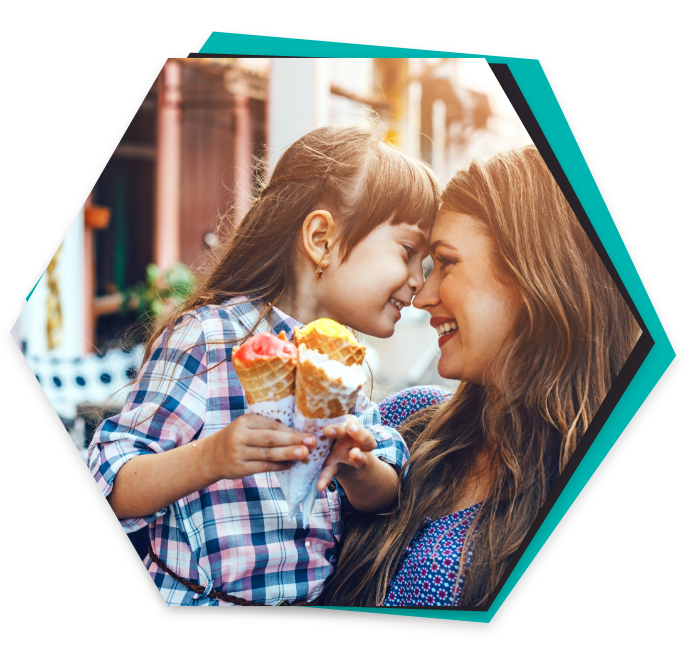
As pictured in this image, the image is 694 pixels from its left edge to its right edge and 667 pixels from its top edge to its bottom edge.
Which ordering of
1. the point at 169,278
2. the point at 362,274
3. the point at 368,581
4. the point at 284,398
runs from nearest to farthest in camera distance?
the point at 284,398 → the point at 362,274 → the point at 368,581 → the point at 169,278

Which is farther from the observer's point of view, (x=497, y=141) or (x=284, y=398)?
(x=497, y=141)

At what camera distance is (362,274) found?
1.31 m

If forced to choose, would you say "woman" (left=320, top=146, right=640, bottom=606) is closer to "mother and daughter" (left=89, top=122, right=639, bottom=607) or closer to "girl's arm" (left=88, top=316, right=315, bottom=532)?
"mother and daughter" (left=89, top=122, right=639, bottom=607)

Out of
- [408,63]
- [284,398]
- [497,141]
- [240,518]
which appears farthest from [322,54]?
[240,518]

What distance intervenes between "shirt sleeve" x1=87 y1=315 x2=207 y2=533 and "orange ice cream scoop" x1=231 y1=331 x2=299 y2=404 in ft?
0.69

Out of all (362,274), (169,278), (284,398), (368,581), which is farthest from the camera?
(169,278)

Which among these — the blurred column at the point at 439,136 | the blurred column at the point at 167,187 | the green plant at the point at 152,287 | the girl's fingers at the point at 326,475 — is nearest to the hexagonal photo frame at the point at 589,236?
the blurred column at the point at 439,136

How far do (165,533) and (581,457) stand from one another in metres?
0.90

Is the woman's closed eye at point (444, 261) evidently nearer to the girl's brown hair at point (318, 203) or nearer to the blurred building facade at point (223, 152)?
the girl's brown hair at point (318, 203)

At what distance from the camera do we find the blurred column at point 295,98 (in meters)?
1.43

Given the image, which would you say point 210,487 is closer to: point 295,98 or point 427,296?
point 427,296

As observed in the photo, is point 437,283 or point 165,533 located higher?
point 437,283

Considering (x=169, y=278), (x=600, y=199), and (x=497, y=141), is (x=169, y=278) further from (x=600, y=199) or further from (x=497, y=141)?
(x=600, y=199)

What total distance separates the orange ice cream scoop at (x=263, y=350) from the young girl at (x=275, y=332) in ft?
0.68
